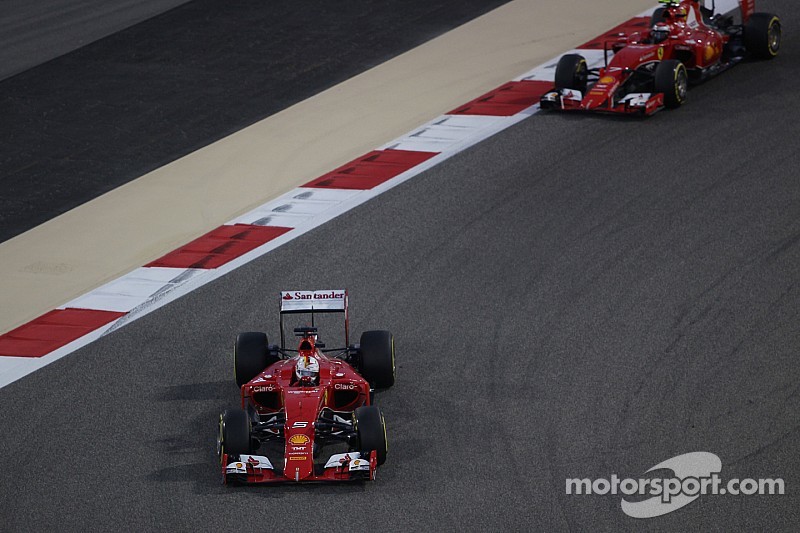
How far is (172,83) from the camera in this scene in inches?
774

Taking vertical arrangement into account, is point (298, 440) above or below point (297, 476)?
above

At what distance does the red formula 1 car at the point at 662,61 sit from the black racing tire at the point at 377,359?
673cm

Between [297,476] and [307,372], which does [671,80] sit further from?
[297,476]

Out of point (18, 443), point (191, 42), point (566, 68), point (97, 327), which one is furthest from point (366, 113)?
point (18, 443)

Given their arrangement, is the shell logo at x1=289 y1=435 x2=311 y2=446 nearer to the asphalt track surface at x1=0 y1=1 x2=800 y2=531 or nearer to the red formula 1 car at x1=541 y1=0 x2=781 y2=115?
the asphalt track surface at x1=0 y1=1 x2=800 y2=531

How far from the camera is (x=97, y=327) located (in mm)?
13242

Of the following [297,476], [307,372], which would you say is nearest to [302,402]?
[307,372]

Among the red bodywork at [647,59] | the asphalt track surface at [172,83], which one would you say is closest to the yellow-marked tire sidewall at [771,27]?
Result: the red bodywork at [647,59]

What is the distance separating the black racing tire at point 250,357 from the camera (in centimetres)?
1152

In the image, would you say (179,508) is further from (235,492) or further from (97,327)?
(97,327)

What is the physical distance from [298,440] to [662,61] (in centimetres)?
872

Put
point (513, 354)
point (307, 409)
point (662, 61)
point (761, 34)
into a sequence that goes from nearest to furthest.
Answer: point (307, 409), point (513, 354), point (662, 61), point (761, 34)

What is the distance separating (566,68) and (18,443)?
358 inches

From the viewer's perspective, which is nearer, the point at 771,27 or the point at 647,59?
the point at 647,59
